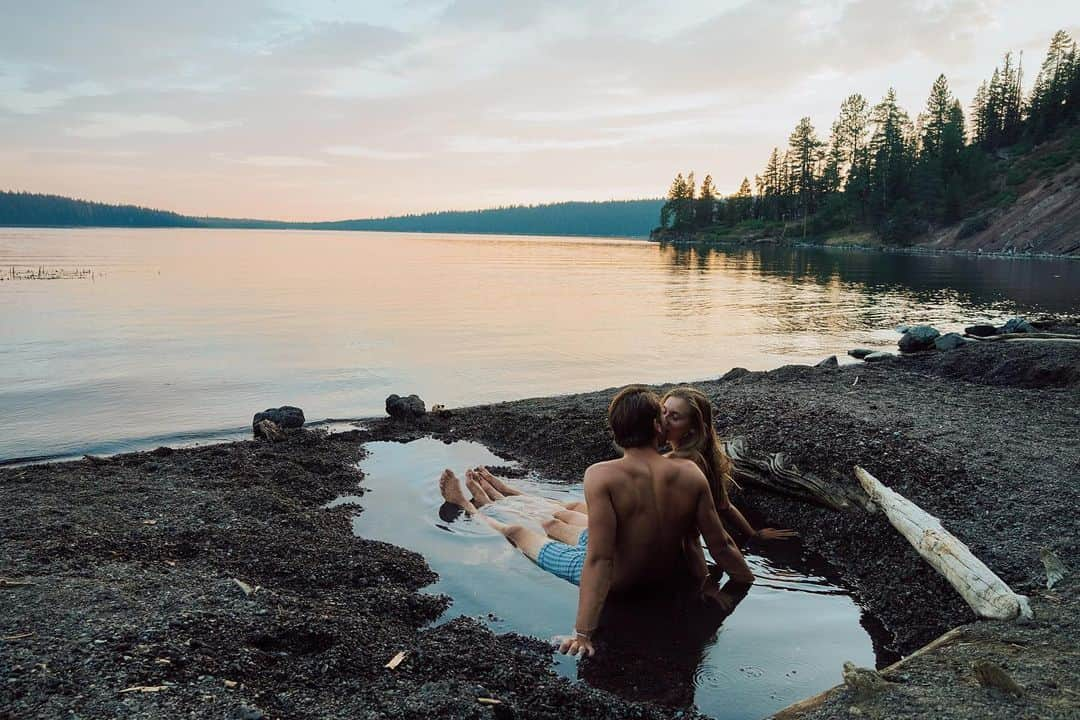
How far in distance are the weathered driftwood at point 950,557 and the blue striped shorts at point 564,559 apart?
3121 mm

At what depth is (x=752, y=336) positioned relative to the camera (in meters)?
26.6

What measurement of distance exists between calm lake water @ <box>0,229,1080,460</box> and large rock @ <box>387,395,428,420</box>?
55.4 inches

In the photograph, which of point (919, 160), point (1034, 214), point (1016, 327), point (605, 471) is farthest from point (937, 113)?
point (605, 471)

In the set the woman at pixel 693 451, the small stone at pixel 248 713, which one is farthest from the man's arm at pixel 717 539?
the small stone at pixel 248 713

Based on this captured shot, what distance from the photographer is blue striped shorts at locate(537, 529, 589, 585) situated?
676 cm

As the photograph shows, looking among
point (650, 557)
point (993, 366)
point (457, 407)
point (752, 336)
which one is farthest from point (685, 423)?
point (752, 336)

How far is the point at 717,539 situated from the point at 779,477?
3141mm

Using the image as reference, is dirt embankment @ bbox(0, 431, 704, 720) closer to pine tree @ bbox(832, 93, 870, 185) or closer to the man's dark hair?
the man's dark hair

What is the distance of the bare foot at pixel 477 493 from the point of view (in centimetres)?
896

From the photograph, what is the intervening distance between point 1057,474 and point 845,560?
9.39 feet

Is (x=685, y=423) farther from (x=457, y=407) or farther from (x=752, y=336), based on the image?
(x=752, y=336)

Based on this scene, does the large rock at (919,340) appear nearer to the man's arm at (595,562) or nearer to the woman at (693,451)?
the woman at (693,451)

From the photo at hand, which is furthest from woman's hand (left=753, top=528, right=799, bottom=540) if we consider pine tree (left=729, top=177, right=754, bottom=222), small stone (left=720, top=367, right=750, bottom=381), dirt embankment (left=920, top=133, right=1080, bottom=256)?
pine tree (left=729, top=177, right=754, bottom=222)

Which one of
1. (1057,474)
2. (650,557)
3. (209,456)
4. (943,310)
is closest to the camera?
(650,557)
